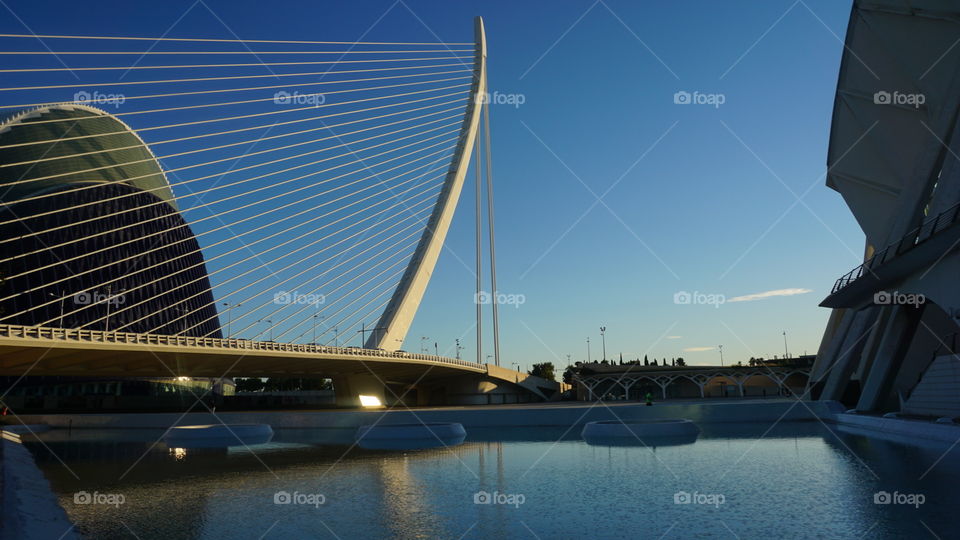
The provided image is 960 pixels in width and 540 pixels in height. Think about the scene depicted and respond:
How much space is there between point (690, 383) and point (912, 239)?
4694 cm

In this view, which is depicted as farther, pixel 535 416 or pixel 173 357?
pixel 173 357

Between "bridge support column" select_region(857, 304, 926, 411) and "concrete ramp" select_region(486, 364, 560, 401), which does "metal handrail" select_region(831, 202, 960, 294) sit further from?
"concrete ramp" select_region(486, 364, 560, 401)

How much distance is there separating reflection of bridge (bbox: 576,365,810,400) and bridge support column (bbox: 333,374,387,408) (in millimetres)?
18193

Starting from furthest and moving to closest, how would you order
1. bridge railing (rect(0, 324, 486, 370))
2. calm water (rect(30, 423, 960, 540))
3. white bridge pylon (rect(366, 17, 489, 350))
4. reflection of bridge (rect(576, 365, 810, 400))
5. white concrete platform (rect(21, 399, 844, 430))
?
reflection of bridge (rect(576, 365, 810, 400)), white bridge pylon (rect(366, 17, 489, 350)), white concrete platform (rect(21, 399, 844, 430)), bridge railing (rect(0, 324, 486, 370)), calm water (rect(30, 423, 960, 540))

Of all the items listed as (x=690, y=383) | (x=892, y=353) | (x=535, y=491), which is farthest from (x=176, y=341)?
(x=690, y=383)

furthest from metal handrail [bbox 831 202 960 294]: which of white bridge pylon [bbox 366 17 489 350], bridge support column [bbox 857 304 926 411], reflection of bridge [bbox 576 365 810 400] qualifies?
reflection of bridge [bbox 576 365 810 400]

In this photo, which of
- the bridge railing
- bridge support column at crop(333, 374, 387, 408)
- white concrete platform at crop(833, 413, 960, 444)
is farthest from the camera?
bridge support column at crop(333, 374, 387, 408)

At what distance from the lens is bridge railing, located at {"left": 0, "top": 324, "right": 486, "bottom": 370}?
78.8 ft

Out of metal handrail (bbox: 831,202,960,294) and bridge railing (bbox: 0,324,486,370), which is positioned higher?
metal handrail (bbox: 831,202,960,294)

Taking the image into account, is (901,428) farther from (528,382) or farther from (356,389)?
(528,382)

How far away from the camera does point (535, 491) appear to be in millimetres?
12391

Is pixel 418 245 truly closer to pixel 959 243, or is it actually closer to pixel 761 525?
pixel 959 243

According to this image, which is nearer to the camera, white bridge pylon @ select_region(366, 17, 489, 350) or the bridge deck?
the bridge deck

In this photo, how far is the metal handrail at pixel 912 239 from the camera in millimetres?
20366
